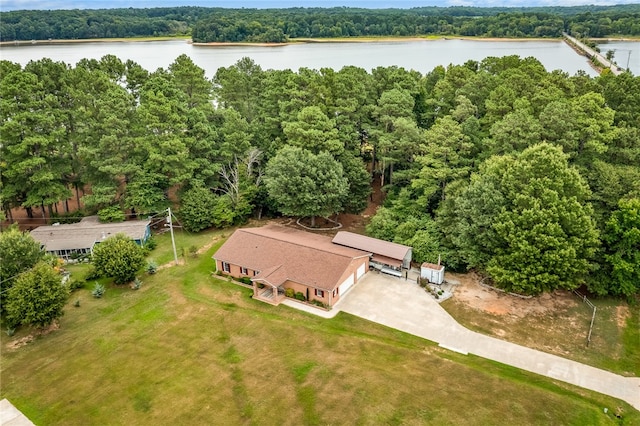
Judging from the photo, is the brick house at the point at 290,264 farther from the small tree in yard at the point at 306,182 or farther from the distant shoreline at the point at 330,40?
the distant shoreline at the point at 330,40

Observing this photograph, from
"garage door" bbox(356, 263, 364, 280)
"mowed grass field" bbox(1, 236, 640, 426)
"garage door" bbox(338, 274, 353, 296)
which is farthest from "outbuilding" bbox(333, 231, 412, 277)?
"mowed grass field" bbox(1, 236, 640, 426)

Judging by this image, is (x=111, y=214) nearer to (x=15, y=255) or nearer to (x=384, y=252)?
(x=15, y=255)

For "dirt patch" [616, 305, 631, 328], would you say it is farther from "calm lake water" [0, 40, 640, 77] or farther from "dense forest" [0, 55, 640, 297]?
"calm lake water" [0, 40, 640, 77]

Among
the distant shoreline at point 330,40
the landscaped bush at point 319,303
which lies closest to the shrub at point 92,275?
the landscaped bush at point 319,303

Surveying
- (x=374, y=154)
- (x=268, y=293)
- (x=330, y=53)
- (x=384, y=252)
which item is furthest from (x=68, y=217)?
(x=330, y=53)

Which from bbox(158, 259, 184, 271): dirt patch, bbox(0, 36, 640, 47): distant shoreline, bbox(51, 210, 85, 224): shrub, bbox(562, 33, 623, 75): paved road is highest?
bbox(0, 36, 640, 47): distant shoreline

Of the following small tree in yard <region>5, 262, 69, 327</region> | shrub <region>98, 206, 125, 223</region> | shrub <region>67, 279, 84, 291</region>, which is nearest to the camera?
small tree in yard <region>5, 262, 69, 327</region>
